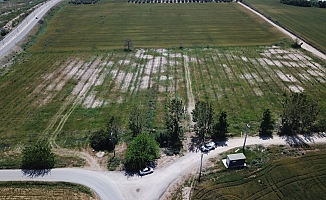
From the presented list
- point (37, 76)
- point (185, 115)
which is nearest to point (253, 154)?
point (185, 115)

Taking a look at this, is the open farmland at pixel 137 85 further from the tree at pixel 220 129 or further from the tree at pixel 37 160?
the tree at pixel 37 160

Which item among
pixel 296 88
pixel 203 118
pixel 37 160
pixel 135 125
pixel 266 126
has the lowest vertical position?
pixel 37 160

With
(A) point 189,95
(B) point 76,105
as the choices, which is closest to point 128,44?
(A) point 189,95

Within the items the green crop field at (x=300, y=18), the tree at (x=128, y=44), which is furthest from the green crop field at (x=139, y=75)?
the green crop field at (x=300, y=18)

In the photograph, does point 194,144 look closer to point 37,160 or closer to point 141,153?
point 141,153

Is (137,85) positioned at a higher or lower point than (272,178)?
higher

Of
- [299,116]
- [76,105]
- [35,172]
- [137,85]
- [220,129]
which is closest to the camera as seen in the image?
[35,172]
